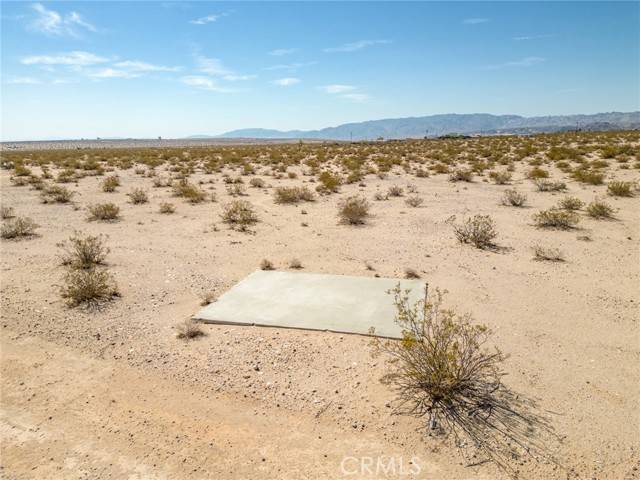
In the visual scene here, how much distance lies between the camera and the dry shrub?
384cm

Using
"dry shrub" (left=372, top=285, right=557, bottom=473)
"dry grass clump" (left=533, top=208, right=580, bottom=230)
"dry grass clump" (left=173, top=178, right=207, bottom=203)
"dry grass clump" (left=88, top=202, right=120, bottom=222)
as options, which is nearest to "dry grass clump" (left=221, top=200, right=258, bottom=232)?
"dry grass clump" (left=88, top=202, right=120, bottom=222)

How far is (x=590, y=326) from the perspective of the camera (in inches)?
238

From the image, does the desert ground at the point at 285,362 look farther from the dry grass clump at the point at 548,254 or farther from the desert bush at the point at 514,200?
the desert bush at the point at 514,200

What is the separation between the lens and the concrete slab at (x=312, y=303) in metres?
6.01

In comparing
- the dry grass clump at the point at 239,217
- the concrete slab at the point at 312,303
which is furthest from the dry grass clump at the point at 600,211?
the dry grass clump at the point at 239,217

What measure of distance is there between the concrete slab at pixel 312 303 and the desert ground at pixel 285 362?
32 centimetres

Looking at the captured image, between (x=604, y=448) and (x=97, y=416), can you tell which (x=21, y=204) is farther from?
(x=604, y=448)

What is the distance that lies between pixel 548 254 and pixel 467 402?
595 cm

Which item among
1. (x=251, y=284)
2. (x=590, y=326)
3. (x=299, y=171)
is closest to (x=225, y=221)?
(x=251, y=284)

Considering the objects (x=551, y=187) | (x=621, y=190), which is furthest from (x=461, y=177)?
(x=621, y=190)

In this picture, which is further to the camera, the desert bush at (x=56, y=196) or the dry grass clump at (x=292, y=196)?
the desert bush at (x=56, y=196)

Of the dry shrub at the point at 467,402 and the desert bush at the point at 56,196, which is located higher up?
the desert bush at the point at 56,196

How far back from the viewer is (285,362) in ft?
17.0

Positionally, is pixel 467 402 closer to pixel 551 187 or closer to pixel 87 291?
pixel 87 291
